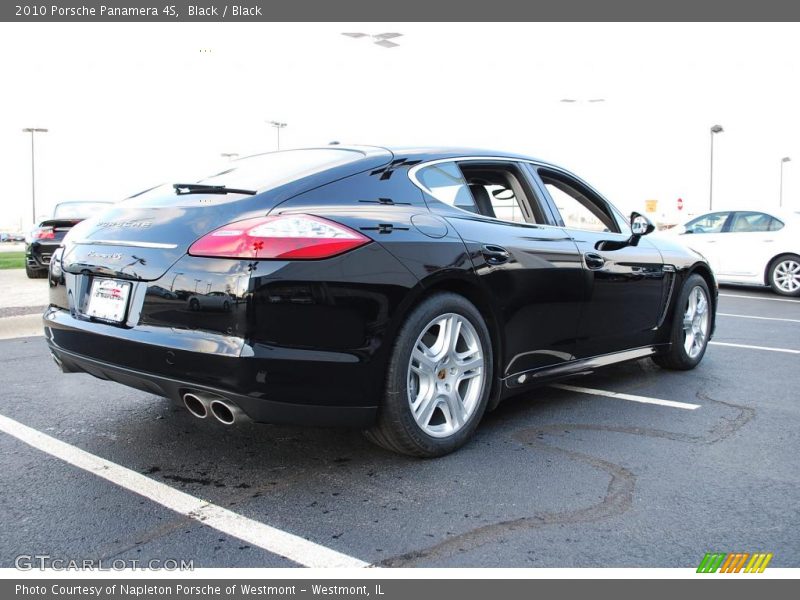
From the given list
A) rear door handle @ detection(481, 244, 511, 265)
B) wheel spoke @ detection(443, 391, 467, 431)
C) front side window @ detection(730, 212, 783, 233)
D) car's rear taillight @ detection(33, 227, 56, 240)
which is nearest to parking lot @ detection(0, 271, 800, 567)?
wheel spoke @ detection(443, 391, 467, 431)

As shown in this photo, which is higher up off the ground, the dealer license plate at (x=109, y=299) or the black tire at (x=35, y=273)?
the dealer license plate at (x=109, y=299)

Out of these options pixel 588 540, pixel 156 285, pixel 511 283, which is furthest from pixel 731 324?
pixel 156 285

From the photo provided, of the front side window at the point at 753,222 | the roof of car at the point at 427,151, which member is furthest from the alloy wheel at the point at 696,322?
the front side window at the point at 753,222

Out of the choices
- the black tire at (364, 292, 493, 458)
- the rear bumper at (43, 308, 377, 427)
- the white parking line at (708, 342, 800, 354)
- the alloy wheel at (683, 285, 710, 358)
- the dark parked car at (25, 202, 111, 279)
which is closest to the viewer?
the rear bumper at (43, 308, 377, 427)

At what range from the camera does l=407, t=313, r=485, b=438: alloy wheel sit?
331 centimetres

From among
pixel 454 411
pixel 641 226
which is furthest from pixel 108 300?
pixel 641 226

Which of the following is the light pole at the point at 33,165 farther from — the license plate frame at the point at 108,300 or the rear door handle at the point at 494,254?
the rear door handle at the point at 494,254

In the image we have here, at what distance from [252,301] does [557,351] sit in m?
1.96

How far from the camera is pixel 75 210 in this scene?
41.0 ft

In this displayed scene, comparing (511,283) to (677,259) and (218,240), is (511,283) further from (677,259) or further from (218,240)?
(677,259)

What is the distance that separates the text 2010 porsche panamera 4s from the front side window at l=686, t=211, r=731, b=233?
996 cm

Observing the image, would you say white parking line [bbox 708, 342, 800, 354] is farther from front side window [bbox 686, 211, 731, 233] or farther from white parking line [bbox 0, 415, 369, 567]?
front side window [bbox 686, 211, 731, 233]

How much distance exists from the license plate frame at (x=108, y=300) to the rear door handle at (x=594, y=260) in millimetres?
2512

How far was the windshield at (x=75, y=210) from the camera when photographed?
12109 mm
